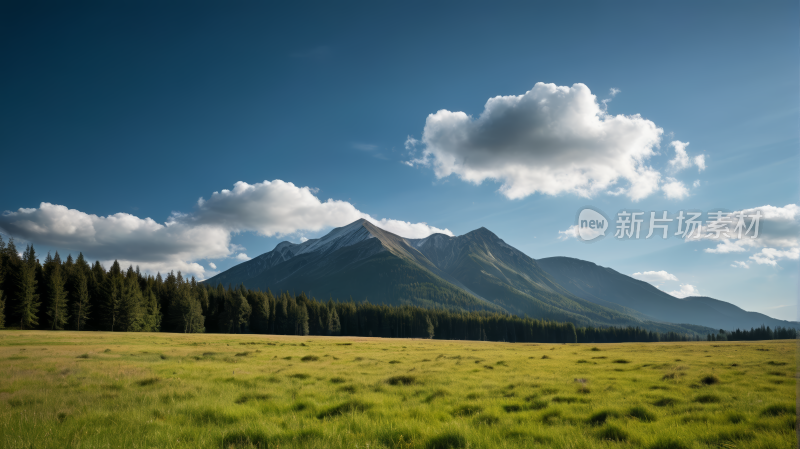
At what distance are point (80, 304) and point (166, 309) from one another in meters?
28.4

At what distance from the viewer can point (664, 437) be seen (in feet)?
27.1

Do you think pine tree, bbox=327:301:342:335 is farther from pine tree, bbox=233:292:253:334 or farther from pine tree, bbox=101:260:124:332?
pine tree, bbox=101:260:124:332

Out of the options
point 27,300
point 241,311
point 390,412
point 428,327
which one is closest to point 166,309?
point 241,311

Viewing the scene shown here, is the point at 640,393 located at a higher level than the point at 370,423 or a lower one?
lower

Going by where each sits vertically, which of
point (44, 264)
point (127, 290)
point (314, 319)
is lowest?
point (314, 319)

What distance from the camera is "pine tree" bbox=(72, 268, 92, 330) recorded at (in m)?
84.9

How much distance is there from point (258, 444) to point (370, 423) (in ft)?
9.18

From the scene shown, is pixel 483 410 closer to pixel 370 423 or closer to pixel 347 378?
pixel 370 423

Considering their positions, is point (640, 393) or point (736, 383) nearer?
point (640, 393)

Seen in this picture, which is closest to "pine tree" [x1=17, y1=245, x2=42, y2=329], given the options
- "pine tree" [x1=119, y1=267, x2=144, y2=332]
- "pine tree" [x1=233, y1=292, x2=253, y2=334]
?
"pine tree" [x1=119, y1=267, x2=144, y2=332]

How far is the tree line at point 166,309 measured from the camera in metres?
80.5

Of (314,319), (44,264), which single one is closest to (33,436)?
(44,264)

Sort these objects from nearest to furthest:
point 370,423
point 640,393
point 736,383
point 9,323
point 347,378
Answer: point 370,423 → point 640,393 → point 736,383 → point 347,378 → point 9,323

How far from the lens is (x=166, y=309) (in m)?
112
